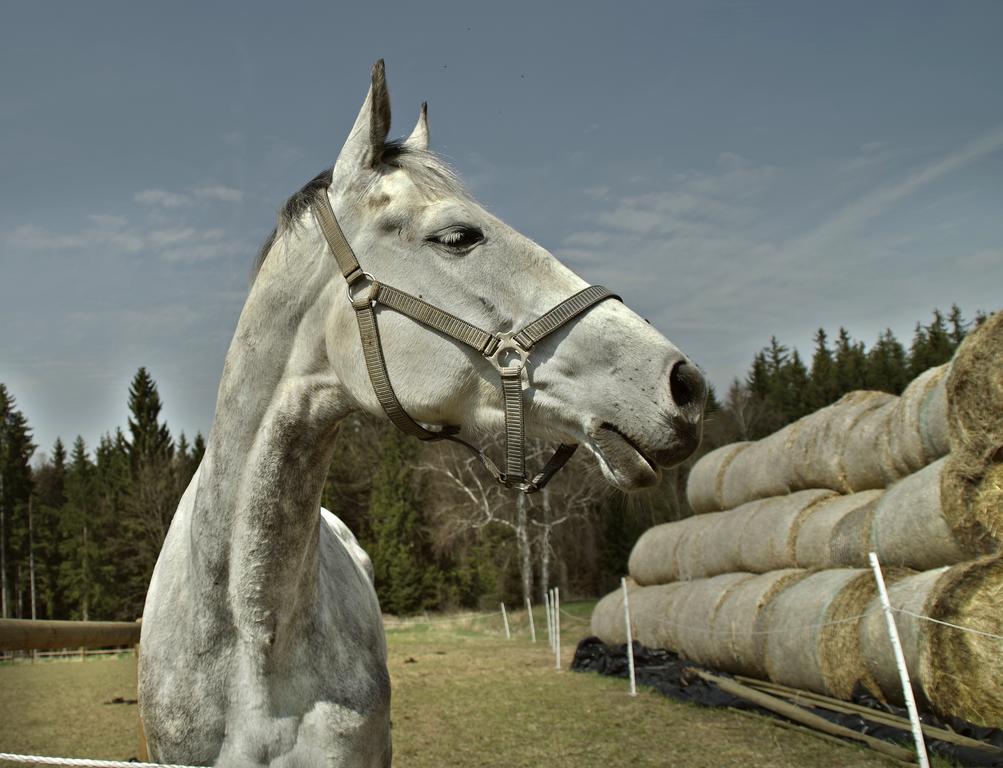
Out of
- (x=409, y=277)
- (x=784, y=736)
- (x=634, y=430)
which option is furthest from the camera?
(x=784, y=736)

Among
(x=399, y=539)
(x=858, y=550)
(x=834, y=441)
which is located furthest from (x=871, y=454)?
(x=399, y=539)

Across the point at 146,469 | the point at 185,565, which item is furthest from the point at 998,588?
the point at 146,469

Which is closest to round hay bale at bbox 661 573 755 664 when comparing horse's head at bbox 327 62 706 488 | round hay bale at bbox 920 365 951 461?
round hay bale at bbox 920 365 951 461

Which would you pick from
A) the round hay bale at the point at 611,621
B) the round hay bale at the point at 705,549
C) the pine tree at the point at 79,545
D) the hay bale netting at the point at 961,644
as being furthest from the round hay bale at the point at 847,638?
the pine tree at the point at 79,545

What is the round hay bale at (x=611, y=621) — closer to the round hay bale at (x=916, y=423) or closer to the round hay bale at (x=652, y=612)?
the round hay bale at (x=652, y=612)

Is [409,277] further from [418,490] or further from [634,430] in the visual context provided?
[418,490]

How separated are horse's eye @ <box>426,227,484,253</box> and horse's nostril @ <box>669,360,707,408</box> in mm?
652

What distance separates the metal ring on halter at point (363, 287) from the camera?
6.55 feet

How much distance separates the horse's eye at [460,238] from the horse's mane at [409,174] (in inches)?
7.4

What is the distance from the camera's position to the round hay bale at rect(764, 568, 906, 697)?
6.92 meters

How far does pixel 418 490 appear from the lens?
3303cm

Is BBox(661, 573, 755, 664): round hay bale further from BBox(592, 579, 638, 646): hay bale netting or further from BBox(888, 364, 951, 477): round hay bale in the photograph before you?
BBox(888, 364, 951, 477): round hay bale

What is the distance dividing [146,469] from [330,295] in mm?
32859

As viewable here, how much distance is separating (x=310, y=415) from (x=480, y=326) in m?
0.60
